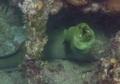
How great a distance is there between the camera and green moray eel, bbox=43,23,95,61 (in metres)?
3.92

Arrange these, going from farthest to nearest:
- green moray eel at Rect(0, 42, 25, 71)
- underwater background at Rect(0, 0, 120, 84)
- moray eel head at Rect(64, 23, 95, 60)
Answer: green moray eel at Rect(0, 42, 25, 71), moray eel head at Rect(64, 23, 95, 60), underwater background at Rect(0, 0, 120, 84)

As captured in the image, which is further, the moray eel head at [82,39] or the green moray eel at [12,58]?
the green moray eel at [12,58]

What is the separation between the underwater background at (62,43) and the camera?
12.1 ft

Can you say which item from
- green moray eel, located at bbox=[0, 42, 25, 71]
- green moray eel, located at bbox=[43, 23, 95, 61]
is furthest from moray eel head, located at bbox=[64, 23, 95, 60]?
green moray eel, located at bbox=[0, 42, 25, 71]

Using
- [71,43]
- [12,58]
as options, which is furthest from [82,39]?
[12,58]

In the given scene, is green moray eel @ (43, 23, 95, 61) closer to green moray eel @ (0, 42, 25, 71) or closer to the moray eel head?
the moray eel head

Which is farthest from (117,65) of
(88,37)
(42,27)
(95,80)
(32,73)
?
(32,73)

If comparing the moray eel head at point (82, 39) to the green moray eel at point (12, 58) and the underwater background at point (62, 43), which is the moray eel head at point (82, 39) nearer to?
the underwater background at point (62, 43)

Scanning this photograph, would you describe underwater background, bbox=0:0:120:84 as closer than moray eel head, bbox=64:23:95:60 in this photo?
Yes

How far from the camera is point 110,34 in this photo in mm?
5012

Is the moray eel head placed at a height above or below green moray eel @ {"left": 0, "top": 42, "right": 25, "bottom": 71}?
above

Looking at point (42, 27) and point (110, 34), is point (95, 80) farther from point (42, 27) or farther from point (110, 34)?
point (110, 34)

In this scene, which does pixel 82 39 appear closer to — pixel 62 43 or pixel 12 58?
pixel 62 43

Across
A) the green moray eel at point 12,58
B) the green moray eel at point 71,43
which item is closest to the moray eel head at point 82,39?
the green moray eel at point 71,43
